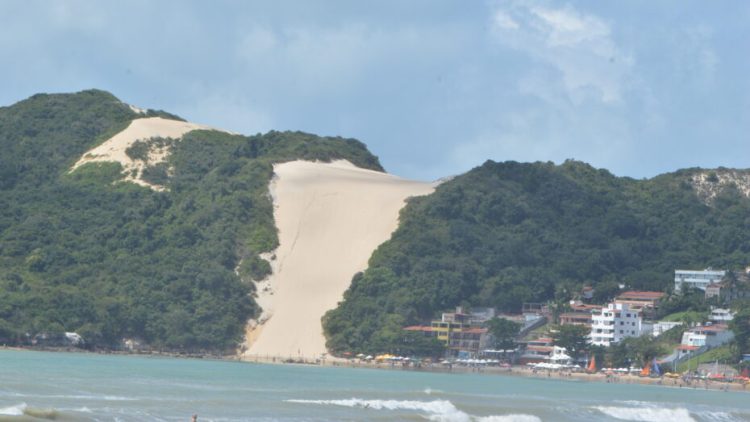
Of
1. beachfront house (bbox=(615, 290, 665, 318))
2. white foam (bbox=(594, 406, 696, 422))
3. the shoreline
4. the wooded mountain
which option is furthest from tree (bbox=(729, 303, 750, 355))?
white foam (bbox=(594, 406, 696, 422))

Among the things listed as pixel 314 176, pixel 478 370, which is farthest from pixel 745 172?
pixel 478 370

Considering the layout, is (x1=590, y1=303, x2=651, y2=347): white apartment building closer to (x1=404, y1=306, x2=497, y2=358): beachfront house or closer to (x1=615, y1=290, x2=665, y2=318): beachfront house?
(x1=615, y1=290, x2=665, y2=318): beachfront house

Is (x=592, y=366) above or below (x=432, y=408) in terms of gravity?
above

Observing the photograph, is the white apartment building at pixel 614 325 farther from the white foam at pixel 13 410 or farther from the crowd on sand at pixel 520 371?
the white foam at pixel 13 410

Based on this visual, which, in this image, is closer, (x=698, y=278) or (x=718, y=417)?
(x=718, y=417)

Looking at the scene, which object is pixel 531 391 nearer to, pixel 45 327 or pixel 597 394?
pixel 597 394

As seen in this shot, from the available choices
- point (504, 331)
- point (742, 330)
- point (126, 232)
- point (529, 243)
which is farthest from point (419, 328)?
point (126, 232)

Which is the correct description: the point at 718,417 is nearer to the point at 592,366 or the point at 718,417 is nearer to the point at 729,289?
the point at 592,366

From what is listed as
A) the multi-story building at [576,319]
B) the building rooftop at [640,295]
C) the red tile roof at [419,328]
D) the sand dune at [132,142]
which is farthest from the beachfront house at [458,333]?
the sand dune at [132,142]
